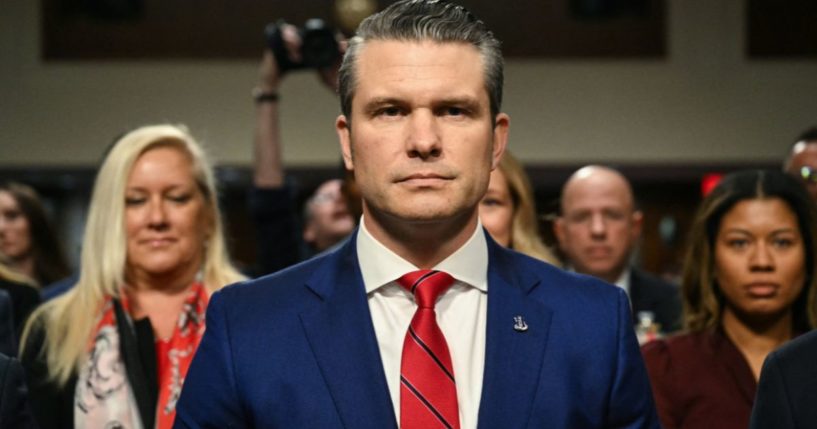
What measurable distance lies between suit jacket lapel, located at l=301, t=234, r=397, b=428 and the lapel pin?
187 mm

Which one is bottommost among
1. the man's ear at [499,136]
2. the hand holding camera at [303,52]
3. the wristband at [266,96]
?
the man's ear at [499,136]

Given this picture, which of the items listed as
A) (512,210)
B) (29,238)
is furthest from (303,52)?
(29,238)

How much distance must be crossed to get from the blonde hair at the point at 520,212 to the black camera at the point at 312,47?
547 millimetres

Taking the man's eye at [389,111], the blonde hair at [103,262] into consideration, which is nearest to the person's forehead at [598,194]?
the blonde hair at [103,262]

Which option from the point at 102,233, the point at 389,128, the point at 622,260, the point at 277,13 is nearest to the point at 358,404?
the point at 389,128

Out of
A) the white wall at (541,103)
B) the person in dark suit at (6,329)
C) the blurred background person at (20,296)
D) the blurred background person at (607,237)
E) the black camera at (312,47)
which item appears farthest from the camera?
the white wall at (541,103)

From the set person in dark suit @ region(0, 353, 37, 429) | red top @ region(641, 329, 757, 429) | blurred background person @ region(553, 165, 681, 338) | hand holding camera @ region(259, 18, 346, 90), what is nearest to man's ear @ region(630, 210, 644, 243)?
blurred background person @ region(553, 165, 681, 338)

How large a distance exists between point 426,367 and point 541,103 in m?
5.78

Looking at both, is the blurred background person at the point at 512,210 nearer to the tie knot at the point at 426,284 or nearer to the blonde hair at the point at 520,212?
the blonde hair at the point at 520,212

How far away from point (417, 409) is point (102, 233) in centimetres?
122

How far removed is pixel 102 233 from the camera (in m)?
2.69

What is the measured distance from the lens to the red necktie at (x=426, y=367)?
1668 millimetres

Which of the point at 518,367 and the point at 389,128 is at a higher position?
the point at 389,128

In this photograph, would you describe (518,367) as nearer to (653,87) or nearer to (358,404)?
(358,404)
